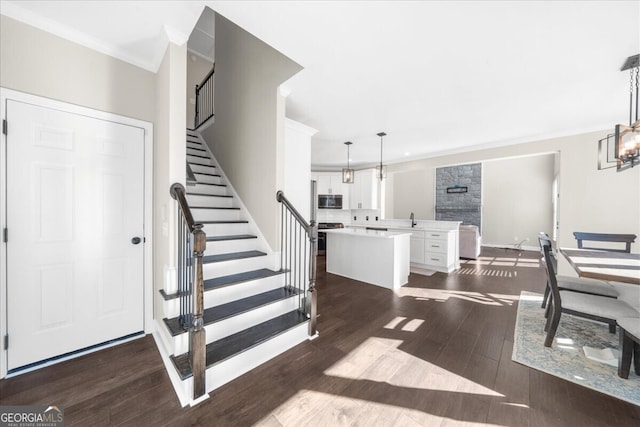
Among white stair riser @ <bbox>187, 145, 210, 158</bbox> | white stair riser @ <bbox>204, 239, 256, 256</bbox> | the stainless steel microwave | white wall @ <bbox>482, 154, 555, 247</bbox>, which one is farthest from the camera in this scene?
the stainless steel microwave

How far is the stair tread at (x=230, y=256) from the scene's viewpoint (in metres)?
2.45

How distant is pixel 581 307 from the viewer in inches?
84.0

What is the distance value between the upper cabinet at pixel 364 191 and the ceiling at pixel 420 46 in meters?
3.71

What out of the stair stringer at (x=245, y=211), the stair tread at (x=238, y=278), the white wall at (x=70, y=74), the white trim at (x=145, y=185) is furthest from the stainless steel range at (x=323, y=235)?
the white wall at (x=70, y=74)

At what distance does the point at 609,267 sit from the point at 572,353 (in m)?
0.80

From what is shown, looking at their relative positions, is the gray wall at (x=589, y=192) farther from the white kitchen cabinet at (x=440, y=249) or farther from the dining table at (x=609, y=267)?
the dining table at (x=609, y=267)

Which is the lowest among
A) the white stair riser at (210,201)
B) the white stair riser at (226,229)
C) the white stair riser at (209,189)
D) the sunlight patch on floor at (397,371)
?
the sunlight patch on floor at (397,371)

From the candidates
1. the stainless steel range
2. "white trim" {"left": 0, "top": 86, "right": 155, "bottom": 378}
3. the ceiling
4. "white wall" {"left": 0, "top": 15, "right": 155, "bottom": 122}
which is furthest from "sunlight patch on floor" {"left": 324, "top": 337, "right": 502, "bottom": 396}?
the stainless steel range

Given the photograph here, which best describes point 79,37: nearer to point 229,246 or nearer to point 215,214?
point 215,214

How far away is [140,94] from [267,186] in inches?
58.0

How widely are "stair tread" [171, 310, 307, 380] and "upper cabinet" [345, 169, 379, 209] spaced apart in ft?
18.0

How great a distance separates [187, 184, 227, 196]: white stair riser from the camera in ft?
11.3

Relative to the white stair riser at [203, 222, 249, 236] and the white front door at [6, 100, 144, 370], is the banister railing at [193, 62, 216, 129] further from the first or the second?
the white front door at [6, 100, 144, 370]

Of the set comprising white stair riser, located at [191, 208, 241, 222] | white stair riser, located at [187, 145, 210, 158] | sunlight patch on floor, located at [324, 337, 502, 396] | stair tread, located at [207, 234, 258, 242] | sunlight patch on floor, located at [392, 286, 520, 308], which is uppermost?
white stair riser, located at [187, 145, 210, 158]
